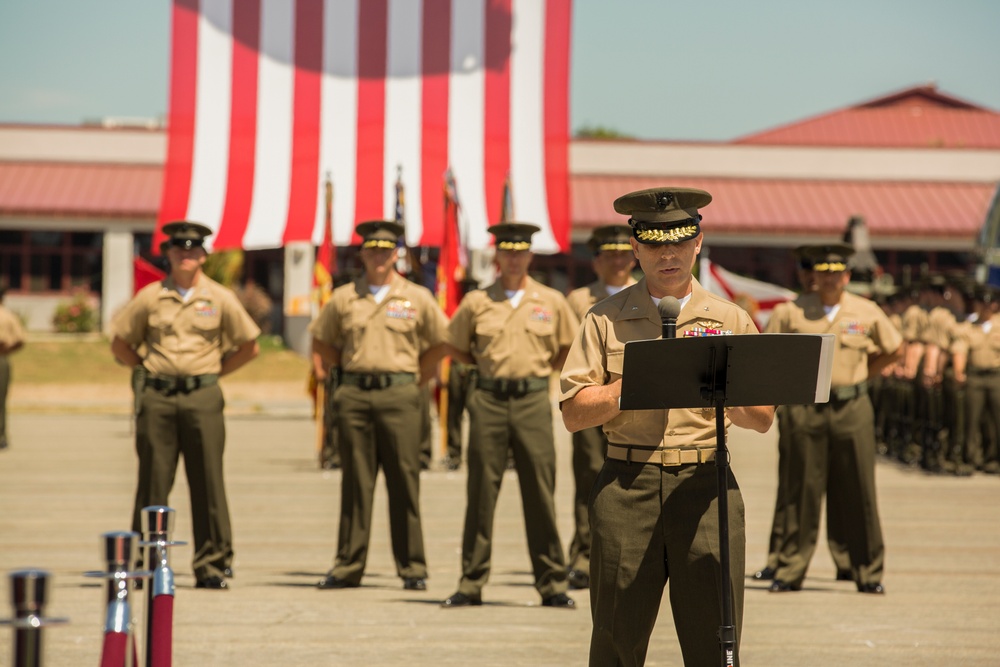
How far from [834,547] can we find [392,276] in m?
3.53

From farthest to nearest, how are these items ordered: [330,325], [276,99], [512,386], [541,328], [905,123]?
[905,123] < [276,99] < [330,325] < [541,328] < [512,386]

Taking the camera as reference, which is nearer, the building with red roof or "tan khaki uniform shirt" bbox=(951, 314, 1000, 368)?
"tan khaki uniform shirt" bbox=(951, 314, 1000, 368)

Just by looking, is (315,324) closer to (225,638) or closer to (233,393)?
(225,638)

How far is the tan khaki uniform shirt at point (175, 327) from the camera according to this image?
9.20 metres

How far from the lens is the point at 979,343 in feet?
55.5

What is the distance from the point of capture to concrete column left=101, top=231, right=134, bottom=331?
41.9m

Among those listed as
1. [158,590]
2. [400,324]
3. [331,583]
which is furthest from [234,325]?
[158,590]

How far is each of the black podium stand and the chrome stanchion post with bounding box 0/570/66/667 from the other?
2.01 meters

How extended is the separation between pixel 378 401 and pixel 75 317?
3327 cm

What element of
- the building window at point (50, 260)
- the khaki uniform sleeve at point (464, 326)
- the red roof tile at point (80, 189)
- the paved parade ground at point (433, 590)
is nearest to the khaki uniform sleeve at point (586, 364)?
the paved parade ground at point (433, 590)

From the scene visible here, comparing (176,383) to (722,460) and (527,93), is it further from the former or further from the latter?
(527,93)

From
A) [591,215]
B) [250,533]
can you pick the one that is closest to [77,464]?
[250,533]

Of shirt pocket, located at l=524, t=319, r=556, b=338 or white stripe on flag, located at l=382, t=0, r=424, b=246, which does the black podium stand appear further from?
white stripe on flag, located at l=382, t=0, r=424, b=246

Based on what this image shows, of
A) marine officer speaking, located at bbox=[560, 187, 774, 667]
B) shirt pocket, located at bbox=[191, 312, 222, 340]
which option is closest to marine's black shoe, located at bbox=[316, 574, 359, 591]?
shirt pocket, located at bbox=[191, 312, 222, 340]
